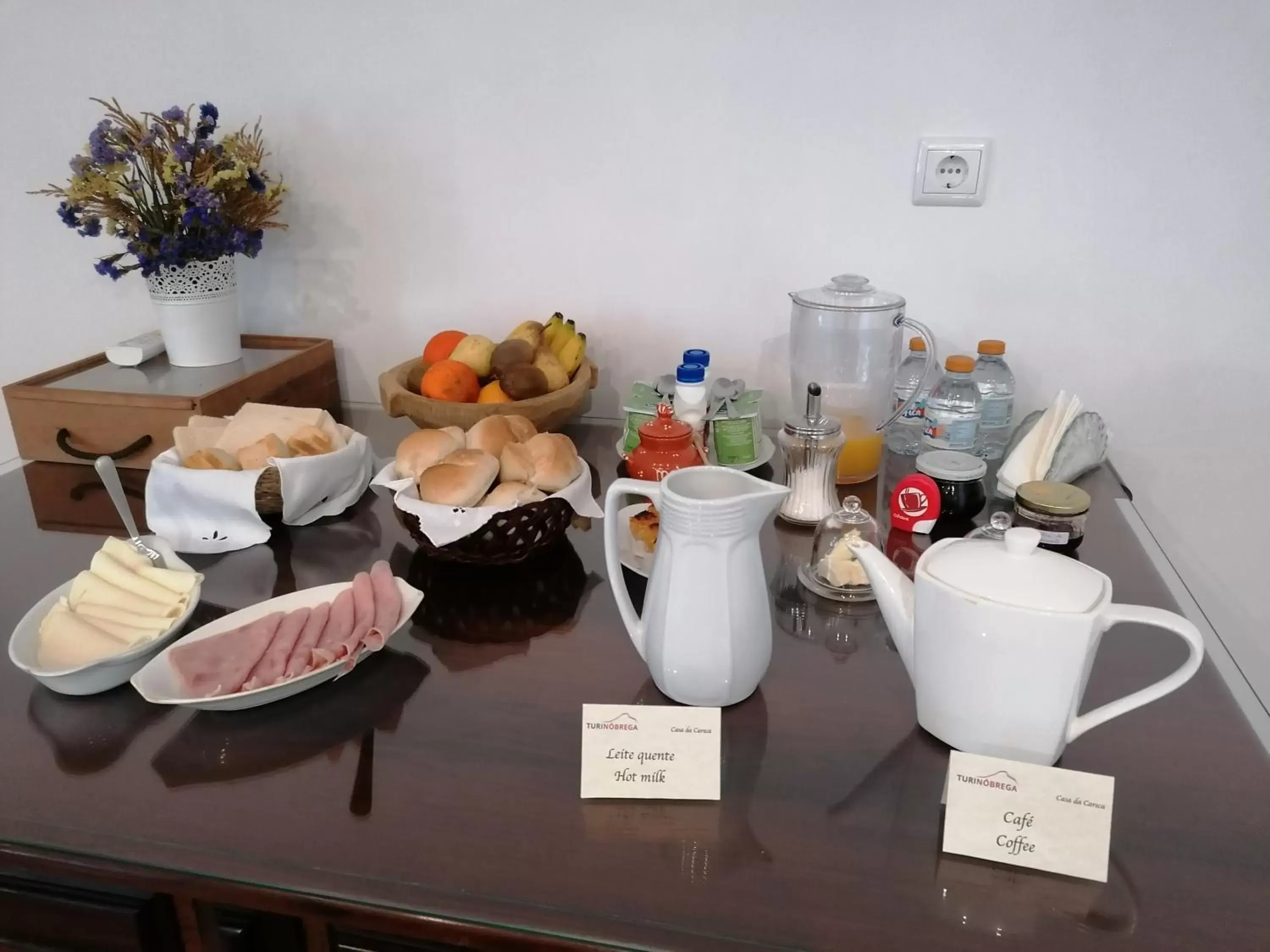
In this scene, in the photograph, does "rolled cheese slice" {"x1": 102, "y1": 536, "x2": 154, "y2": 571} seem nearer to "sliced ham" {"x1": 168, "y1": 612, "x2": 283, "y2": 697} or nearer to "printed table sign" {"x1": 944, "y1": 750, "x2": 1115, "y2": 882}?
"sliced ham" {"x1": 168, "y1": 612, "x2": 283, "y2": 697}

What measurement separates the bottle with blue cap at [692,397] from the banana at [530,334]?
228mm

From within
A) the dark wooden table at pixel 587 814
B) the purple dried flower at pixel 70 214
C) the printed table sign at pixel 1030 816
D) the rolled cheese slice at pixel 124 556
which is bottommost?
the dark wooden table at pixel 587 814

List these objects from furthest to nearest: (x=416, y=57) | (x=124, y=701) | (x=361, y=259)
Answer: (x=361, y=259)
(x=416, y=57)
(x=124, y=701)

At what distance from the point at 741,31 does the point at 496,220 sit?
43cm

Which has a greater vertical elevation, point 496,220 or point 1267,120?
point 1267,120

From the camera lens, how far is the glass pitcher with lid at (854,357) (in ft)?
3.66

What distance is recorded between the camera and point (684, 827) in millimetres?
579

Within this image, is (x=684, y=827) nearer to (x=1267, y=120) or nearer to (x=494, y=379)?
(x=494, y=379)

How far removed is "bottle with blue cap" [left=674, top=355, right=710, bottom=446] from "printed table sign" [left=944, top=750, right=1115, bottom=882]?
571 mm

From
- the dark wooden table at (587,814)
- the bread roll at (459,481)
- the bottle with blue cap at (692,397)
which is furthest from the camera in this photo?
the bottle with blue cap at (692,397)

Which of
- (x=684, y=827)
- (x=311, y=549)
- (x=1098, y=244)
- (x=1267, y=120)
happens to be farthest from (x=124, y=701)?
(x=1267, y=120)

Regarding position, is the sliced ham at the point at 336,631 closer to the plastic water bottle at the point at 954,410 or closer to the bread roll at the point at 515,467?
the bread roll at the point at 515,467

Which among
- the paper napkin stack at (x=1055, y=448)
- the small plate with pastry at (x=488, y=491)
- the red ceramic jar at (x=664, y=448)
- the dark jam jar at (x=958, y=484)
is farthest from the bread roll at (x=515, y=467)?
the paper napkin stack at (x=1055, y=448)

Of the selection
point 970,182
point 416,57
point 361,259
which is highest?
point 416,57
